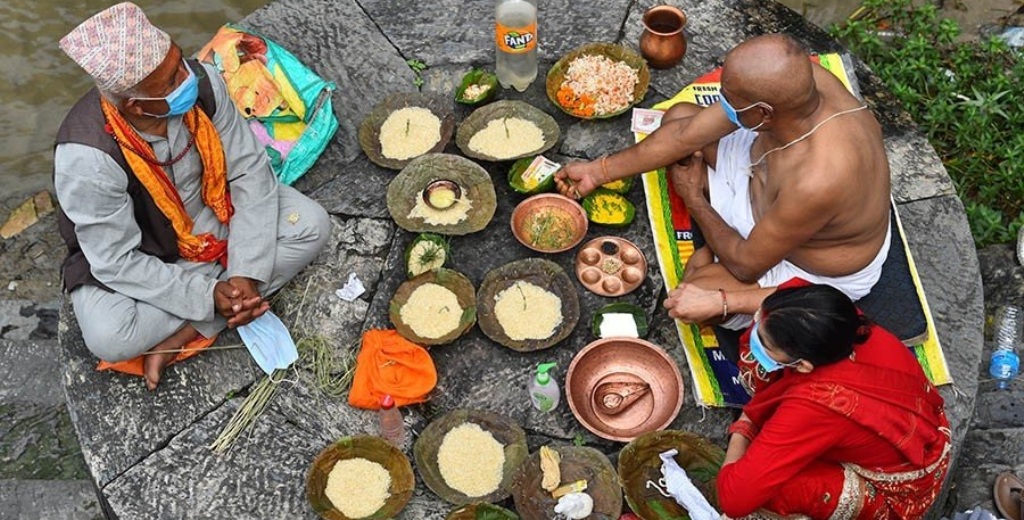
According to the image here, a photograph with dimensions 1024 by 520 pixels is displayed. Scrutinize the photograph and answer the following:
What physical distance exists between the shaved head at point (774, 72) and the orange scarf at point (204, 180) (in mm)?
2337

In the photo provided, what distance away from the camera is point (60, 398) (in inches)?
197

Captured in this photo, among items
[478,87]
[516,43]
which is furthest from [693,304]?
[478,87]

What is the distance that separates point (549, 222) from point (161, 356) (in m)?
1.99

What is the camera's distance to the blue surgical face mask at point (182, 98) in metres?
3.79

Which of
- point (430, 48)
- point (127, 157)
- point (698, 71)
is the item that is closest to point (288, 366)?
point (127, 157)

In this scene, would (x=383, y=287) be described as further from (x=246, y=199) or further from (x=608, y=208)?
(x=608, y=208)

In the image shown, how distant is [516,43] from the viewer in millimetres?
4922

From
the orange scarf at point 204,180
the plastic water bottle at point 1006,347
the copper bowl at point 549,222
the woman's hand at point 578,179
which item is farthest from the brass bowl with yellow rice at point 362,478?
the plastic water bottle at point 1006,347

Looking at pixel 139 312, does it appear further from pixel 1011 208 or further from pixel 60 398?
pixel 1011 208

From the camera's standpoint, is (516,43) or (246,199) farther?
(516,43)

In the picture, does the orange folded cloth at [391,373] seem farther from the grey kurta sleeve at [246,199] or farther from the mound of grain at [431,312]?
the grey kurta sleeve at [246,199]

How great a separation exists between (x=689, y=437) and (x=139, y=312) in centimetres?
250

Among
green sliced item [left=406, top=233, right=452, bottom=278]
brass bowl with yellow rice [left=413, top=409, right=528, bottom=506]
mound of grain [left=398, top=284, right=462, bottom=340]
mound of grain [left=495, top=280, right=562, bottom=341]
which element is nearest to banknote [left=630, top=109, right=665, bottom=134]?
mound of grain [left=495, top=280, right=562, bottom=341]

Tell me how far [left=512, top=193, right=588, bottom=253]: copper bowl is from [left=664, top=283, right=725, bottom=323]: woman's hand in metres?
0.66
